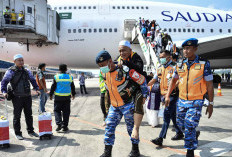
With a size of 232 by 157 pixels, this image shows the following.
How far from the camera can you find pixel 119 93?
2.89 metres

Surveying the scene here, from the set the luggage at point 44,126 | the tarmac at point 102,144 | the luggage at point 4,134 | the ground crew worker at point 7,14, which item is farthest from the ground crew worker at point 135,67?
the ground crew worker at point 7,14

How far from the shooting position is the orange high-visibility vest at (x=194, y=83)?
2.88 metres

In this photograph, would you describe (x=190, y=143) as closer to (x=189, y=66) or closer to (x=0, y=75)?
(x=189, y=66)

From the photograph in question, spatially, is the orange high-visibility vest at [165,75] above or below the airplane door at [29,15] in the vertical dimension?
below

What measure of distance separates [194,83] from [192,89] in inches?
4.1

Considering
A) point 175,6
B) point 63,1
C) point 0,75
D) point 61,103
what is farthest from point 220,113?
point 0,75

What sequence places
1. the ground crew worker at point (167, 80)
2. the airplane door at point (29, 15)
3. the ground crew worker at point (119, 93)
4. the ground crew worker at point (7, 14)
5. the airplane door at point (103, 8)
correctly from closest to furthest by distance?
the ground crew worker at point (119, 93), the ground crew worker at point (167, 80), the ground crew worker at point (7, 14), the airplane door at point (29, 15), the airplane door at point (103, 8)

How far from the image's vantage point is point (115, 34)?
45.3 feet

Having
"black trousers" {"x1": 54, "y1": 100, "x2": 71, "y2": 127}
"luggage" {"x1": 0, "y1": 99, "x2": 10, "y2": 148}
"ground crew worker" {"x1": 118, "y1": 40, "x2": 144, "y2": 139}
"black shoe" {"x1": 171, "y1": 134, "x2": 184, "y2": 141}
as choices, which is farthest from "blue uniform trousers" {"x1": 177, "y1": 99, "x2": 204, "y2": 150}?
"luggage" {"x1": 0, "y1": 99, "x2": 10, "y2": 148}

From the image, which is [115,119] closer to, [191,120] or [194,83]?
[191,120]

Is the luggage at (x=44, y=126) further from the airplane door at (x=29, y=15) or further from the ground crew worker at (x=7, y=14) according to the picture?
the ground crew worker at (x=7, y=14)

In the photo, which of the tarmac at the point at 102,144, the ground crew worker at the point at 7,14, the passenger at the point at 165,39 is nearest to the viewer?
the tarmac at the point at 102,144

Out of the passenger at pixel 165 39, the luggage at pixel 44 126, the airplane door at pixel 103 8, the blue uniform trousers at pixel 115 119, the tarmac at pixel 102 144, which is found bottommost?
the tarmac at pixel 102 144

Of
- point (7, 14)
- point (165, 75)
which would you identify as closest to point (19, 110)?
point (165, 75)
